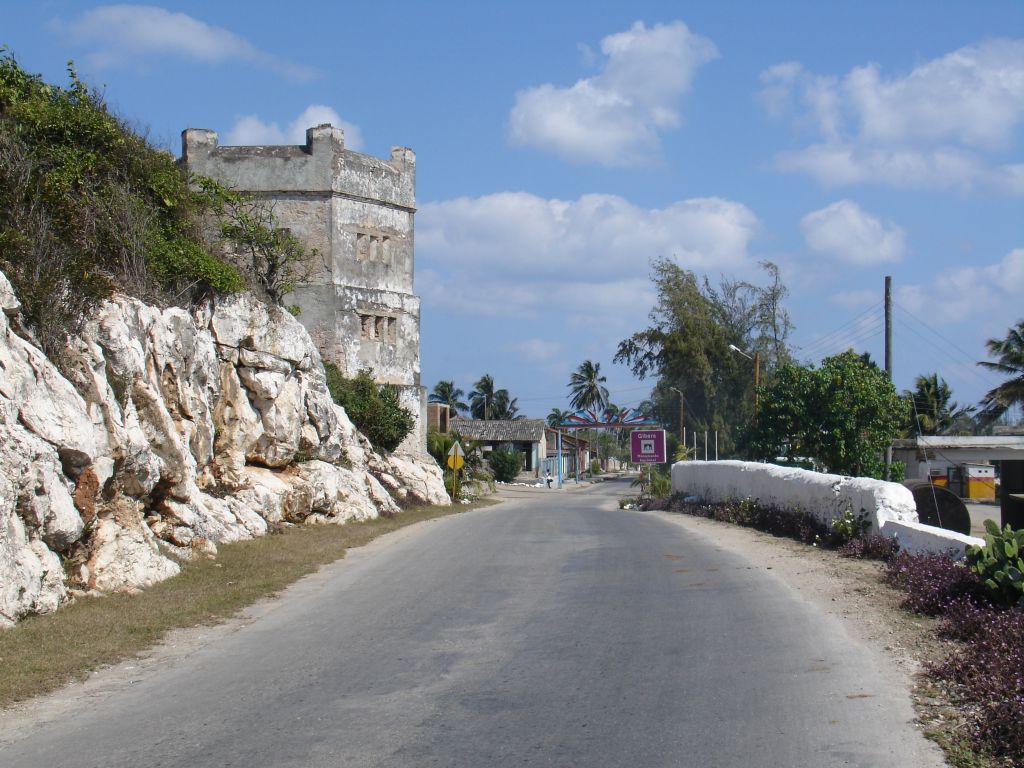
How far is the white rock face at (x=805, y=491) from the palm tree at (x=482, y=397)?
285ft

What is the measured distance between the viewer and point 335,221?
119 feet

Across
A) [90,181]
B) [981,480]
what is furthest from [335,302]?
[981,480]

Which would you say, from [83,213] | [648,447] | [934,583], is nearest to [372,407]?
[83,213]

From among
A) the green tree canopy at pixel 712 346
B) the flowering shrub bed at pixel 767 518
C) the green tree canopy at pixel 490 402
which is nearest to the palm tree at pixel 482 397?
the green tree canopy at pixel 490 402

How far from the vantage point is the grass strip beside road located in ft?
27.2

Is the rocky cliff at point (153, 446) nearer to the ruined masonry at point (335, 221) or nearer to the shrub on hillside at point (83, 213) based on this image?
the shrub on hillside at point (83, 213)

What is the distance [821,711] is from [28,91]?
1711 centimetres

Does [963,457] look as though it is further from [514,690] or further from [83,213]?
[514,690]

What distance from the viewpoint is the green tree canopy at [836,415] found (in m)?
33.1

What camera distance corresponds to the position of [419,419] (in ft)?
130

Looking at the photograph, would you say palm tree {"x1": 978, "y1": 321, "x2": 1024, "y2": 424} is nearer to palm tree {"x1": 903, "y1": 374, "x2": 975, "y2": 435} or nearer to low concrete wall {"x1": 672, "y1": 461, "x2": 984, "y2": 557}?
palm tree {"x1": 903, "y1": 374, "x2": 975, "y2": 435}

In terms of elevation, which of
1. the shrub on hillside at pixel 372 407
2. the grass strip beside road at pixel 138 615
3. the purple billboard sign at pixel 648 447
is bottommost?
the grass strip beside road at pixel 138 615

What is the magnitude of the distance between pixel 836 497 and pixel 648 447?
3733 centimetres

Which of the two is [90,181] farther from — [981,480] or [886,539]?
[981,480]
